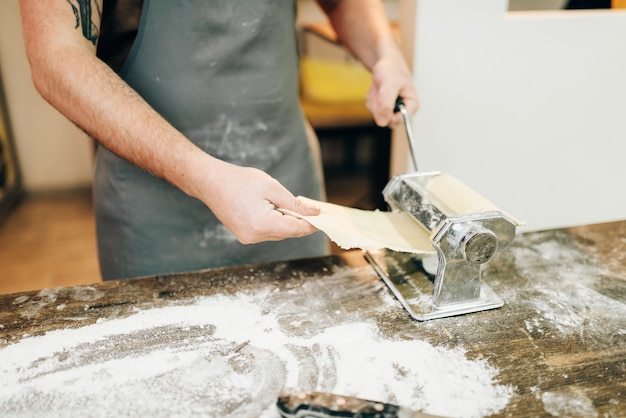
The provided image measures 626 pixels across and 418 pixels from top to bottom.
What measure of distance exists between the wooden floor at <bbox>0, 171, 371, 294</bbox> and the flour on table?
1918 mm

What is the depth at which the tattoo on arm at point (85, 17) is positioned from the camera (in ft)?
3.44

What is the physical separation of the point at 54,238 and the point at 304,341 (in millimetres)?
2647

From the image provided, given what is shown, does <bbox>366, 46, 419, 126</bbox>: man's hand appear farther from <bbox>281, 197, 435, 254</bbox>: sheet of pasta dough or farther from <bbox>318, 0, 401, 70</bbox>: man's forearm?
<bbox>281, 197, 435, 254</bbox>: sheet of pasta dough

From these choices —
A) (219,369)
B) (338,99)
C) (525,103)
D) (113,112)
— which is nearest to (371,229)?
(219,369)

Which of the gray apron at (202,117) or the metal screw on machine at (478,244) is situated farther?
the gray apron at (202,117)

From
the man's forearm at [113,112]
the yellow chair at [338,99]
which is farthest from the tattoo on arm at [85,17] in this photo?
the yellow chair at [338,99]

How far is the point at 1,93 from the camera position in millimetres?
3250

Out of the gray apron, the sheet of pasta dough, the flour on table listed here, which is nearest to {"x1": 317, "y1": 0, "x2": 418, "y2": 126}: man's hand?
the gray apron

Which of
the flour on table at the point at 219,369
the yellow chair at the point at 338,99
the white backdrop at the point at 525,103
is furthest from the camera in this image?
the yellow chair at the point at 338,99

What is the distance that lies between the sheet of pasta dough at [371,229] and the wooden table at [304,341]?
0.11 meters

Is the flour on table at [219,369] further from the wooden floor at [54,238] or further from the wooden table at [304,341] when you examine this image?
the wooden floor at [54,238]

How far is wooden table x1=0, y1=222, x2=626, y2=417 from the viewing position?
29.2 inches

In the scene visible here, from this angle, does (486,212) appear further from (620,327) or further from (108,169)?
(108,169)

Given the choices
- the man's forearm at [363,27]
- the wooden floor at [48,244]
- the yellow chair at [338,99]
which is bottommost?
the wooden floor at [48,244]
